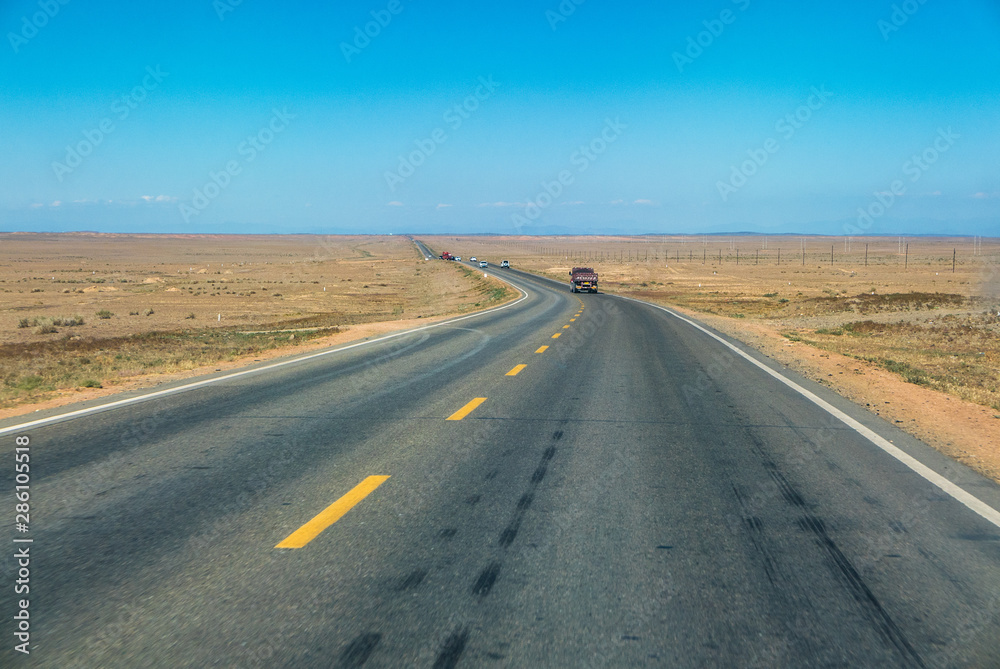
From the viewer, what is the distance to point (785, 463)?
682 cm

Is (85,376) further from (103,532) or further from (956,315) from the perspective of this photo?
(956,315)

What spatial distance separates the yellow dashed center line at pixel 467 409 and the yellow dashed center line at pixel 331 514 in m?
2.80

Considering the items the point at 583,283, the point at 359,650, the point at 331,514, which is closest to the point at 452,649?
the point at 359,650

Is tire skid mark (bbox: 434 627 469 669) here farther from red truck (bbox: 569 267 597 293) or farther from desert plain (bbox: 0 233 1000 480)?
red truck (bbox: 569 267 597 293)

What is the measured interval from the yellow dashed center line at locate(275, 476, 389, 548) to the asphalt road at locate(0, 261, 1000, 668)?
25mm

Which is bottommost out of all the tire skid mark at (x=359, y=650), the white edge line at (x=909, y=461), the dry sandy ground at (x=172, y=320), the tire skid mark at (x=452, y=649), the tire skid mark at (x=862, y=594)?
the dry sandy ground at (x=172, y=320)

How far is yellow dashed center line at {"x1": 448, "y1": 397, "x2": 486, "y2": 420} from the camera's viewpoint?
8941mm

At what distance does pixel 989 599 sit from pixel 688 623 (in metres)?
1.81

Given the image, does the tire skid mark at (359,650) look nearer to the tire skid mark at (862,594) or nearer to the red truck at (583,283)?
the tire skid mark at (862,594)

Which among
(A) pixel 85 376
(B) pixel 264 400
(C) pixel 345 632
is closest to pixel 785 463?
(C) pixel 345 632

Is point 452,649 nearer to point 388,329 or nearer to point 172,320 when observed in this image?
point 388,329

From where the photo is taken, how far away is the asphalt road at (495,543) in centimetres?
341

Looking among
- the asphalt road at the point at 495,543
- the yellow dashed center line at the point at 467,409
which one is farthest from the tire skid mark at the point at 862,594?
the yellow dashed center line at the point at 467,409

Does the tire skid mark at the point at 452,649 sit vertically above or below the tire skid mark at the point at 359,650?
below
